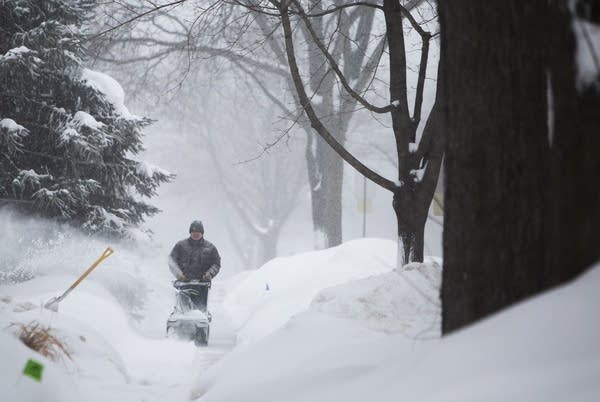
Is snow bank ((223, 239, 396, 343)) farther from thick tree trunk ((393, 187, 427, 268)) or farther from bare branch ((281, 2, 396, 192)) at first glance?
bare branch ((281, 2, 396, 192))

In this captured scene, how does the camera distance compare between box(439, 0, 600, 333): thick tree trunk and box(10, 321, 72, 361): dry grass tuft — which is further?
box(10, 321, 72, 361): dry grass tuft

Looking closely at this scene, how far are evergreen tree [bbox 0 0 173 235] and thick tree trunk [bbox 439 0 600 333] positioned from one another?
32.4ft

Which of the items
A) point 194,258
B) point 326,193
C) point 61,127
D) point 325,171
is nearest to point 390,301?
point 194,258

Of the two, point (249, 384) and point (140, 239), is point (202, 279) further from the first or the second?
point (249, 384)

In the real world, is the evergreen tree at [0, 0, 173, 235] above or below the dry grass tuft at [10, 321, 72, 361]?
above

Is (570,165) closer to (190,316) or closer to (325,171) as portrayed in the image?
(190,316)

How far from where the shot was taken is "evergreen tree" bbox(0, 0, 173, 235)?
12789 mm

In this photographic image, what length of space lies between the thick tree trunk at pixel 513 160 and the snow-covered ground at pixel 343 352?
0.83ft

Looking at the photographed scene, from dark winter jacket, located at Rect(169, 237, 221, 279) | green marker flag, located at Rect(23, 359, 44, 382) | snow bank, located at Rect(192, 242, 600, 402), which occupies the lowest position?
green marker flag, located at Rect(23, 359, 44, 382)

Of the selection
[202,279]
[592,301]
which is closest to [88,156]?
[202,279]

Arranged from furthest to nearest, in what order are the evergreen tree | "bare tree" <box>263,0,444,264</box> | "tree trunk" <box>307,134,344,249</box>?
"tree trunk" <box>307,134,344,249</box>, the evergreen tree, "bare tree" <box>263,0,444,264</box>

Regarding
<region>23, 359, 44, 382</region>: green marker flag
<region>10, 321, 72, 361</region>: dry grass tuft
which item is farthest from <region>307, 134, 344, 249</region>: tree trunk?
<region>23, 359, 44, 382</region>: green marker flag

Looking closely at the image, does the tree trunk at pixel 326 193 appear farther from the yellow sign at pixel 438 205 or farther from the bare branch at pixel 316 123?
the bare branch at pixel 316 123

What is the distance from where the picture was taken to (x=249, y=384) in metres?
5.05
